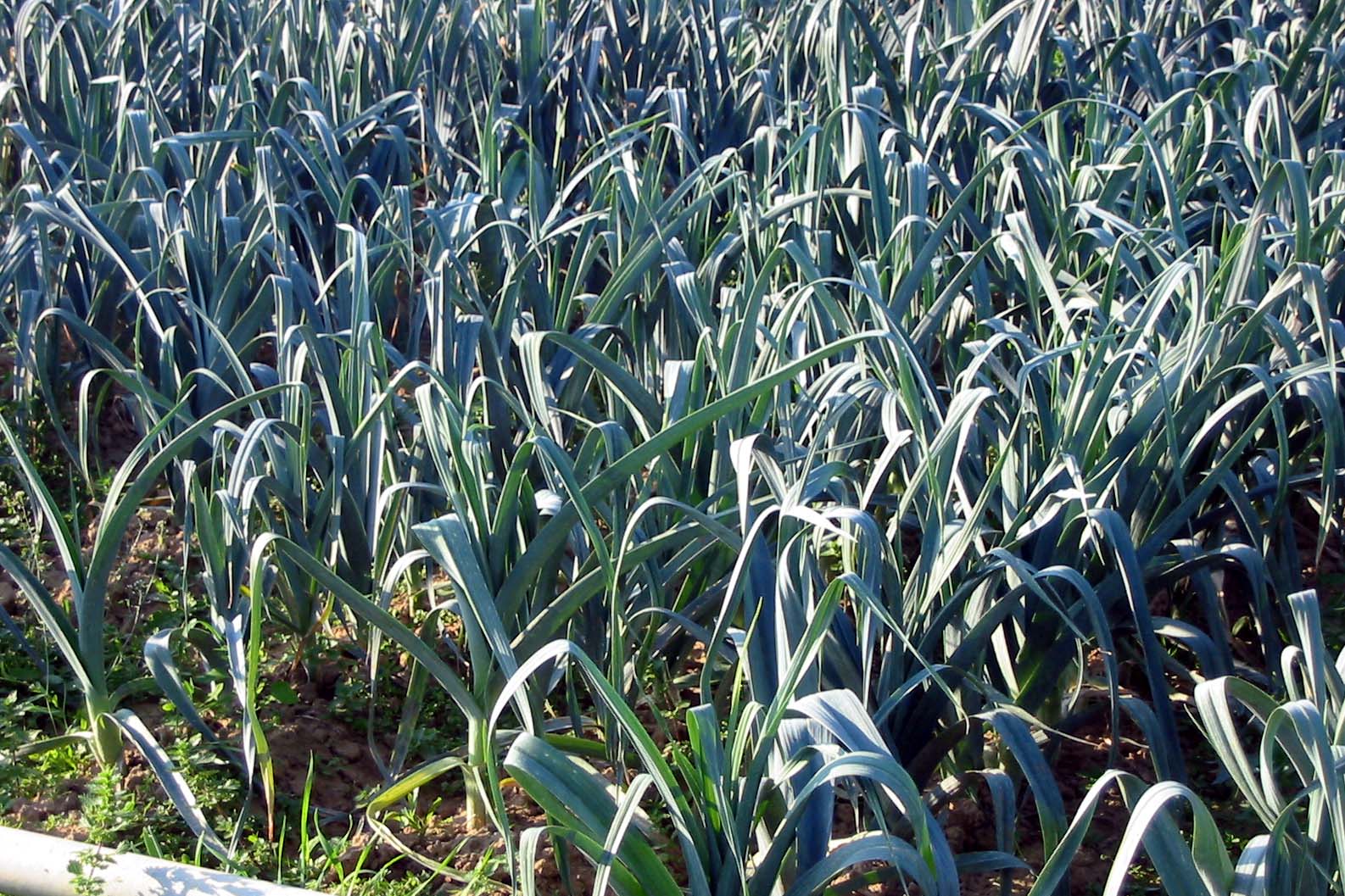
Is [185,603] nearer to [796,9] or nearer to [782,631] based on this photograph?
[782,631]

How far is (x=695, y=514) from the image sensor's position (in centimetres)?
139

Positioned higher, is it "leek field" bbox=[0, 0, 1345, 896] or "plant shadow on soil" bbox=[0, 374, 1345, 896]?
"leek field" bbox=[0, 0, 1345, 896]

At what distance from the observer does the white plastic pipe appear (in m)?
1.40

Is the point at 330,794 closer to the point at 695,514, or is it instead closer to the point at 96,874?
the point at 96,874

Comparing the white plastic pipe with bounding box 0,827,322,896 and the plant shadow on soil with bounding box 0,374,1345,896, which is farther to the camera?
the plant shadow on soil with bounding box 0,374,1345,896

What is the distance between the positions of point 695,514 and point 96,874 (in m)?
0.75

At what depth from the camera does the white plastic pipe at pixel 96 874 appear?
1399mm

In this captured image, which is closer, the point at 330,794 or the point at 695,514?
the point at 695,514

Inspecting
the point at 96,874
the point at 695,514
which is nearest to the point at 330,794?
the point at 96,874

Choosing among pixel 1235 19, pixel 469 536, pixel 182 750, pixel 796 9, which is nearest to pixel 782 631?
pixel 469 536

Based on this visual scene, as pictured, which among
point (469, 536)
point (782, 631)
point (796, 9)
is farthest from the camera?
point (796, 9)

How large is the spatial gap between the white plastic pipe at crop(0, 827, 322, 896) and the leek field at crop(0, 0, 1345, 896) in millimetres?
29

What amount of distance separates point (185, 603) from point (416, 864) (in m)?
0.57

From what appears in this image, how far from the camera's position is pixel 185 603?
192cm
